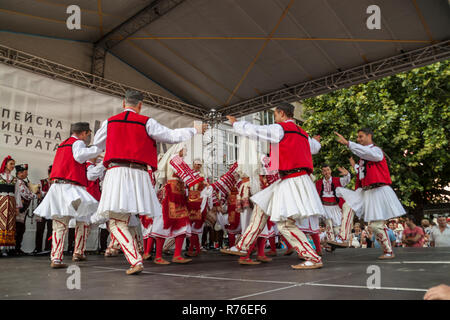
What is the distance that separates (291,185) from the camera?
3.68 metres

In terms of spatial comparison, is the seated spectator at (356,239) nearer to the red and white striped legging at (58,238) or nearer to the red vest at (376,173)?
the red vest at (376,173)

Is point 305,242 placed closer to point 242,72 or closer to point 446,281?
point 446,281

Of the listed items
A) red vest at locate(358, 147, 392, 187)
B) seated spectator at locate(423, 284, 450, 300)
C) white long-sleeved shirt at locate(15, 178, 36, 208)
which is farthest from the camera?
white long-sleeved shirt at locate(15, 178, 36, 208)

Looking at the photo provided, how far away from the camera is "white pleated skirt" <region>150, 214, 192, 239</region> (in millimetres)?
4789

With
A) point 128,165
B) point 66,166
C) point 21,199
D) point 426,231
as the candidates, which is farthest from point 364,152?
point 426,231

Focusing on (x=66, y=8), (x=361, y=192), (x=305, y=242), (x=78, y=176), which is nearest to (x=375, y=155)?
(x=361, y=192)

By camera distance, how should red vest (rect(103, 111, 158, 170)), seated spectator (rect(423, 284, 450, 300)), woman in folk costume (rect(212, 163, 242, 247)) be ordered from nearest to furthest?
seated spectator (rect(423, 284, 450, 300)) < red vest (rect(103, 111, 158, 170)) < woman in folk costume (rect(212, 163, 242, 247))

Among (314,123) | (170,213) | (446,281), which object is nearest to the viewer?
(446,281)

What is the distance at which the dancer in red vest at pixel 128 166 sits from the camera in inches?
130

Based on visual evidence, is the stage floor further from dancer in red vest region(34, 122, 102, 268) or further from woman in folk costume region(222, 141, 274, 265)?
woman in folk costume region(222, 141, 274, 265)

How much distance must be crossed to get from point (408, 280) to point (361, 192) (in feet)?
9.79

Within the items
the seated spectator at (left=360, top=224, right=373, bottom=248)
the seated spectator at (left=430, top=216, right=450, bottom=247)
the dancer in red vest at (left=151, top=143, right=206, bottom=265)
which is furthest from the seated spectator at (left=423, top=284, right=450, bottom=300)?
the seated spectator at (left=360, top=224, right=373, bottom=248)

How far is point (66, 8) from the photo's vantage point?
7516mm

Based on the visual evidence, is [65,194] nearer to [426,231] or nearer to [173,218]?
[173,218]
